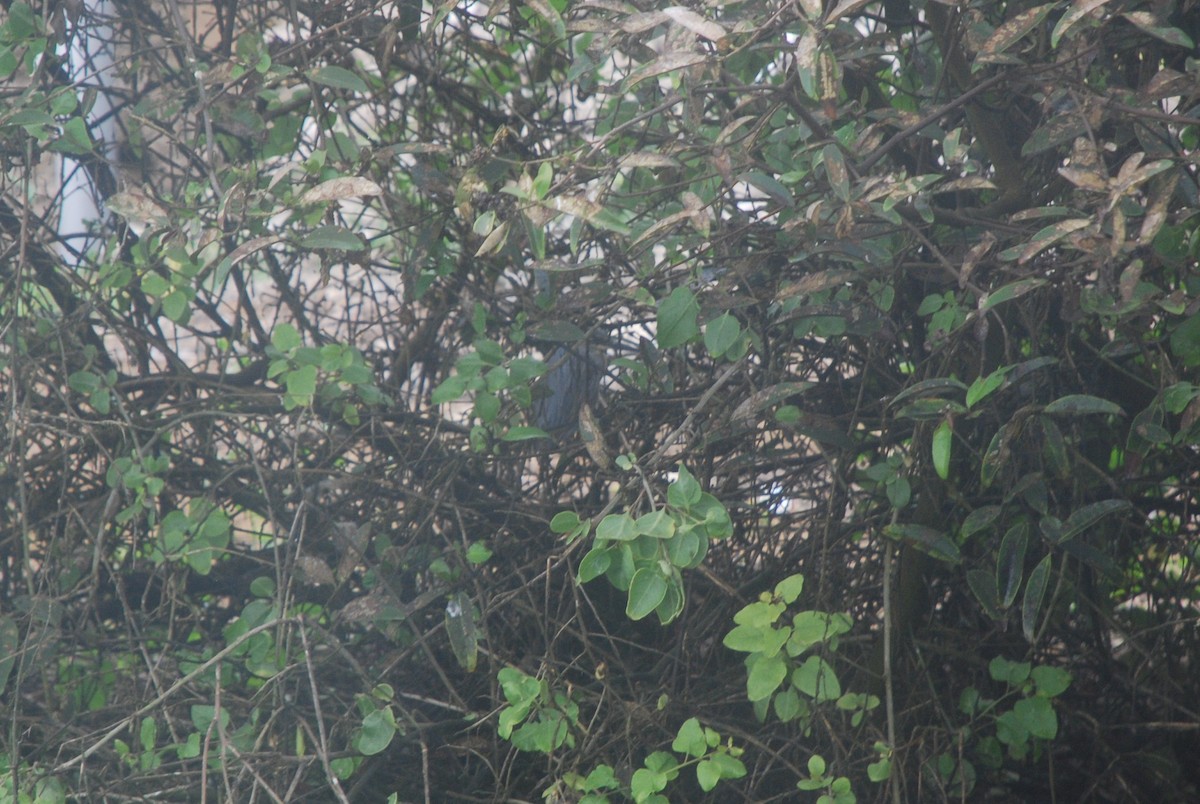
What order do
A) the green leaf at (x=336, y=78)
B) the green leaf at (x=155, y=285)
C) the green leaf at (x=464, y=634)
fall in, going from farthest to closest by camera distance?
1. the green leaf at (x=155, y=285)
2. the green leaf at (x=336, y=78)
3. the green leaf at (x=464, y=634)

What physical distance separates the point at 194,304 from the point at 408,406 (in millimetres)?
547

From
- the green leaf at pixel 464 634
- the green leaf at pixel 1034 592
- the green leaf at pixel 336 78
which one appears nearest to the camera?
the green leaf at pixel 1034 592

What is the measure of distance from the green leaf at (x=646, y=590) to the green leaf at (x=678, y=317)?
40 centimetres

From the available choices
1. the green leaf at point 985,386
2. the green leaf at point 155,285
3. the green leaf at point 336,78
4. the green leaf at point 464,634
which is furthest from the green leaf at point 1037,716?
the green leaf at point 155,285

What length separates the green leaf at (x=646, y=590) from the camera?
5.08ft

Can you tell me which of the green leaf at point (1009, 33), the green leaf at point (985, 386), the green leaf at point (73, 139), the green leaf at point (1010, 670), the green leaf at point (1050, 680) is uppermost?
the green leaf at point (73, 139)

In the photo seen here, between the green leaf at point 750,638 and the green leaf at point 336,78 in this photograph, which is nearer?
the green leaf at point 750,638

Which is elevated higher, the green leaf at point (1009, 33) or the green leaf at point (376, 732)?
the green leaf at point (1009, 33)

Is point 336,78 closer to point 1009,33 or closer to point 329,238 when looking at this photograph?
point 329,238

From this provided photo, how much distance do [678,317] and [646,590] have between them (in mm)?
457

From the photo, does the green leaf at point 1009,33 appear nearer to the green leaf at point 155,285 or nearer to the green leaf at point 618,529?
the green leaf at point 618,529

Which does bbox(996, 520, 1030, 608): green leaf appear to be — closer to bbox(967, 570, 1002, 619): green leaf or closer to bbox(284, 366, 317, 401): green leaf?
bbox(967, 570, 1002, 619): green leaf

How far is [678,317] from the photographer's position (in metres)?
1.77

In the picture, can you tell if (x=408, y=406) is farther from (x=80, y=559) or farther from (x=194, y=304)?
(x=80, y=559)
